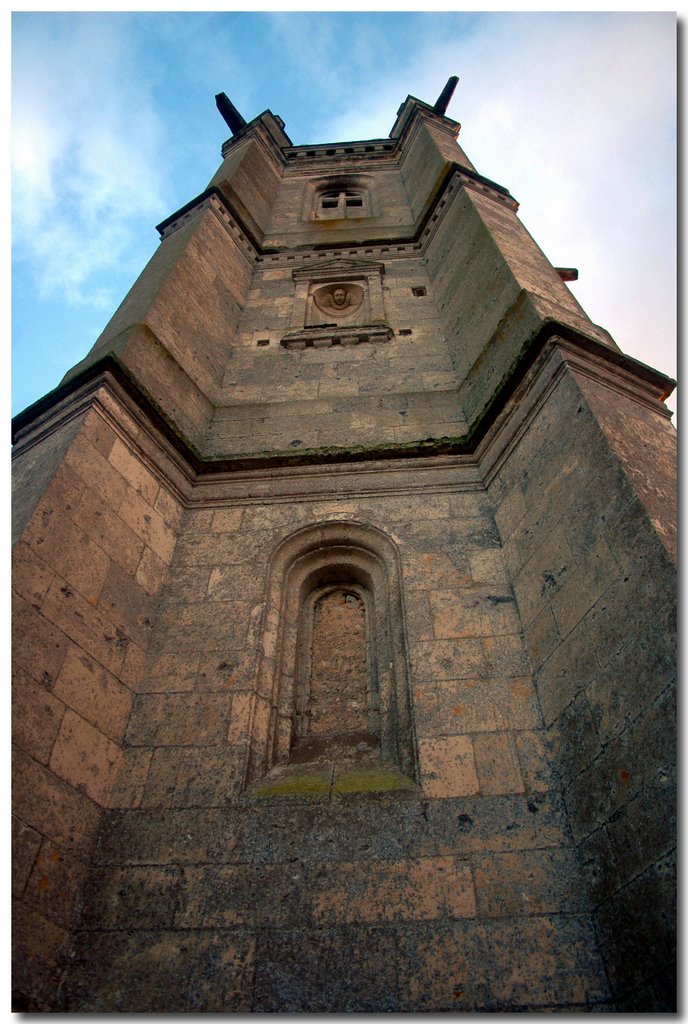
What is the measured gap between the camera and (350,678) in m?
4.77

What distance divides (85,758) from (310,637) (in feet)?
6.01

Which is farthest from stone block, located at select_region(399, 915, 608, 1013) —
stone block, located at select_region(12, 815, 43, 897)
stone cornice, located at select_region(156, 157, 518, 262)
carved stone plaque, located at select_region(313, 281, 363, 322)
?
stone cornice, located at select_region(156, 157, 518, 262)

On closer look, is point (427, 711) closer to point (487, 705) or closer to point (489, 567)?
point (487, 705)

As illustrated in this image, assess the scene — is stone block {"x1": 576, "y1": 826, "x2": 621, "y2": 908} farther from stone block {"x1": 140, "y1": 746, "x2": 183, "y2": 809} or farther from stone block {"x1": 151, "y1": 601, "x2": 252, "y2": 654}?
stone block {"x1": 151, "y1": 601, "x2": 252, "y2": 654}

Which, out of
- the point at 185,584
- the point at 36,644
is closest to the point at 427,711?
the point at 185,584

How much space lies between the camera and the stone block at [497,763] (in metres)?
3.68

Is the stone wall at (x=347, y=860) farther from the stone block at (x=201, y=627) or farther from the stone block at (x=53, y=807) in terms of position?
the stone block at (x=53, y=807)

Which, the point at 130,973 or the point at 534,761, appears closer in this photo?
the point at 130,973

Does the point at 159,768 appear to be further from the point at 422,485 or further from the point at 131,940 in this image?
the point at 422,485

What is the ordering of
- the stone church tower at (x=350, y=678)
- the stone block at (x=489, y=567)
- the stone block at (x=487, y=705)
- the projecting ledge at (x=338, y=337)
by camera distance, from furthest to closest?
the projecting ledge at (x=338, y=337)
the stone block at (x=489, y=567)
the stone block at (x=487, y=705)
the stone church tower at (x=350, y=678)

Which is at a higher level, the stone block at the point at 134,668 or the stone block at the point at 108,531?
the stone block at the point at 108,531

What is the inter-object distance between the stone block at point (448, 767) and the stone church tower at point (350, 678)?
0.9 inches

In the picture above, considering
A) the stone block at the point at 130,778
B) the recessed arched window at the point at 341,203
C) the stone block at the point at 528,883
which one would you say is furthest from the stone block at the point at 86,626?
the recessed arched window at the point at 341,203

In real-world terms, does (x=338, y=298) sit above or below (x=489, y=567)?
above
